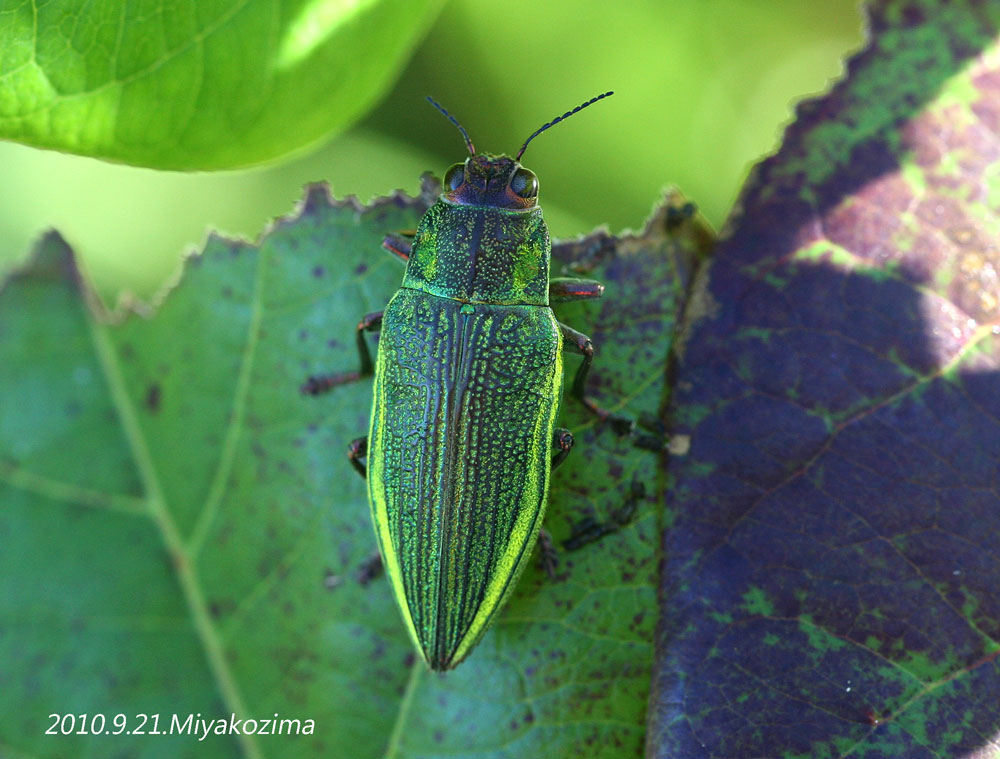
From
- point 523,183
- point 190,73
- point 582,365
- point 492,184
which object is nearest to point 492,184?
point 492,184

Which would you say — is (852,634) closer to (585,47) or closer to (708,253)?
(708,253)

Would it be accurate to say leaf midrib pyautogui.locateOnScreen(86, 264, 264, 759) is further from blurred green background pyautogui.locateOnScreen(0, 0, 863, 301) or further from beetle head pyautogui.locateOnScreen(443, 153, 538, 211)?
blurred green background pyautogui.locateOnScreen(0, 0, 863, 301)

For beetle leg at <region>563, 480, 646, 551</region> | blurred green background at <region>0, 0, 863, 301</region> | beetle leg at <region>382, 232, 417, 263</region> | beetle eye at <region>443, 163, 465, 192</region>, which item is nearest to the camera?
beetle leg at <region>563, 480, 646, 551</region>

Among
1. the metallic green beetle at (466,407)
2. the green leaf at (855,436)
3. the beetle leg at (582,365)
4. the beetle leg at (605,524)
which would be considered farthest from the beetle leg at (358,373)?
the green leaf at (855,436)

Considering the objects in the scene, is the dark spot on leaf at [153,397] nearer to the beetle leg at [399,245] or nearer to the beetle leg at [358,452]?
the beetle leg at [358,452]

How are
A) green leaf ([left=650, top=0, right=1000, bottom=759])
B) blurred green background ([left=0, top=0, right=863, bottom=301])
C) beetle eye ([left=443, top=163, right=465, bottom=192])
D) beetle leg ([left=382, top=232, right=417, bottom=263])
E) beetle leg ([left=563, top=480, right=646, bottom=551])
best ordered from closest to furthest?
green leaf ([left=650, top=0, right=1000, bottom=759]) → beetle leg ([left=563, top=480, right=646, bottom=551]) → beetle leg ([left=382, top=232, right=417, bottom=263]) → beetle eye ([left=443, top=163, right=465, bottom=192]) → blurred green background ([left=0, top=0, right=863, bottom=301])

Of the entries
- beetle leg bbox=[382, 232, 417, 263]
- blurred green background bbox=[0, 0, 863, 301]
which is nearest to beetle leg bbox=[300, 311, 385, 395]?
beetle leg bbox=[382, 232, 417, 263]

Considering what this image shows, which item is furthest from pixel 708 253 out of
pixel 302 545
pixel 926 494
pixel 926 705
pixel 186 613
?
pixel 186 613

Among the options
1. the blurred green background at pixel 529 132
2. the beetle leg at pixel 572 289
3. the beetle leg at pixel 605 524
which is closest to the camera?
the beetle leg at pixel 605 524
